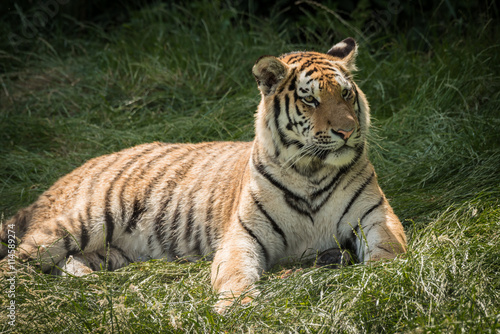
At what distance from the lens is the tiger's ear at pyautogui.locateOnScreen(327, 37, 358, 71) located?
3648 mm

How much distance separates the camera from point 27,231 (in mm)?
3777

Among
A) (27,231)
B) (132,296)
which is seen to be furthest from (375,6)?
(132,296)

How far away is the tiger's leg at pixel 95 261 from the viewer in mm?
3627

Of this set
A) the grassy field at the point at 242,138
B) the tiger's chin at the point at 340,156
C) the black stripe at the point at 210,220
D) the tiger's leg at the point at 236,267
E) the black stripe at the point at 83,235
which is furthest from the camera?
the black stripe at the point at 83,235

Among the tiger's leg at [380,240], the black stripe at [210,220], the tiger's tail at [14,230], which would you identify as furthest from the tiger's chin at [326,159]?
the tiger's tail at [14,230]

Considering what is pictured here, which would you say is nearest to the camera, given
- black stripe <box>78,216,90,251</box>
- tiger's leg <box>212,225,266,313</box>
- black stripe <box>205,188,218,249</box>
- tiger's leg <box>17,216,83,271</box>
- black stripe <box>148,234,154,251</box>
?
tiger's leg <box>212,225,266,313</box>

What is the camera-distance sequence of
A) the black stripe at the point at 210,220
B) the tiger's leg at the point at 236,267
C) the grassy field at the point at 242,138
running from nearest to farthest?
the grassy field at the point at 242,138 → the tiger's leg at the point at 236,267 → the black stripe at the point at 210,220

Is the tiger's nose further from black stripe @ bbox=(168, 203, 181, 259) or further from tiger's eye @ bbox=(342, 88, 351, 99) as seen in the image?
black stripe @ bbox=(168, 203, 181, 259)

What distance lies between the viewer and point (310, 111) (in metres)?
3.21

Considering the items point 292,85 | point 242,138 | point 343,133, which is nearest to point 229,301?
point 343,133

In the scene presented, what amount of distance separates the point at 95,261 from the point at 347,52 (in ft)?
6.86

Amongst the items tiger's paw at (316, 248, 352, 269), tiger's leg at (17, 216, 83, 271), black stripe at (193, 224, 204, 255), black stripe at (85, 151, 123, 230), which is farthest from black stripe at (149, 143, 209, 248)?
tiger's paw at (316, 248, 352, 269)

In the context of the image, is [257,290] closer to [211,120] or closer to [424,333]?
[424,333]

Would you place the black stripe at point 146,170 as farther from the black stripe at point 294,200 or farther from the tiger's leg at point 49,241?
the black stripe at point 294,200
